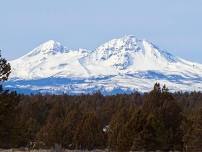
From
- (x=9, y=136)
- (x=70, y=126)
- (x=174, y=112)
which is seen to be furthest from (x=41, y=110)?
(x=9, y=136)

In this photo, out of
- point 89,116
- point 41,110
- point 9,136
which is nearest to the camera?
point 9,136

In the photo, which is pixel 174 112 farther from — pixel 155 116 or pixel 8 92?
pixel 8 92

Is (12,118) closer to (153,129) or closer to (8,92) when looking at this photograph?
(8,92)

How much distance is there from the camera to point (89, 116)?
82500 millimetres

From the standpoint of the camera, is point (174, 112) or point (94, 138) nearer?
point (174, 112)

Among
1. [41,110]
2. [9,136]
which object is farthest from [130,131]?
[41,110]

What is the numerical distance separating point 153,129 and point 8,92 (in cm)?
1961

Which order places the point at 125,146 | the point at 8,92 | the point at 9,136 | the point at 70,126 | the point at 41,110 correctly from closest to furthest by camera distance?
the point at 8,92 < the point at 9,136 < the point at 125,146 < the point at 70,126 < the point at 41,110

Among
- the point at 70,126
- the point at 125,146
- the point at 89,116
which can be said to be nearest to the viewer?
the point at 125,146

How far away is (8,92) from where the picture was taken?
163ft

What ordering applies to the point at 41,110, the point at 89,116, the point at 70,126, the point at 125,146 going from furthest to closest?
the point at 41,110, the point at 70,126, the point at 89,116, the point at 125,146

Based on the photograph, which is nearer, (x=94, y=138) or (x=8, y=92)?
(x=8, y=92)

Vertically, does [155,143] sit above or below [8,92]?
below

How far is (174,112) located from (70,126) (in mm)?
23827
